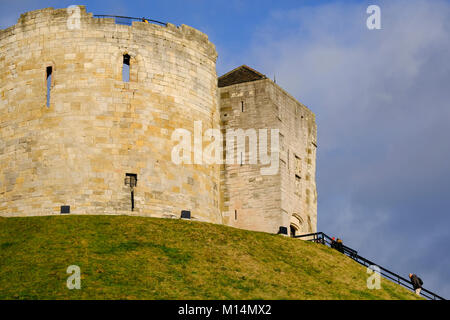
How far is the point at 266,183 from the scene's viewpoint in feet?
161

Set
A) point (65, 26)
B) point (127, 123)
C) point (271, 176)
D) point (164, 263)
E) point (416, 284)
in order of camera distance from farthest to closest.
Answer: point (271, 176)
point (65, 26)
point (127, 123)
point (416, 284)
point (164, 263)

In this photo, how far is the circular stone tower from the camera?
4606cm

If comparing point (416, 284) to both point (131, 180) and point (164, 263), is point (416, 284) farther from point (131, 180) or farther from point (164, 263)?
point (131, 180)

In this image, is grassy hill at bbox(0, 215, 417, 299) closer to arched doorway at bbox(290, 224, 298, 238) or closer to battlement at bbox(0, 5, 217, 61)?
arched doorway at bbox(290, 224, 298, 238)

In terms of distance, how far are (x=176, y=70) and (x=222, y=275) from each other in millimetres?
16274

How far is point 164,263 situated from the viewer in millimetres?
37000

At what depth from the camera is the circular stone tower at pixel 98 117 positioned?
4606cm

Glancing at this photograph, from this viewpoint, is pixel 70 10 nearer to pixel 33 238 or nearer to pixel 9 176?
pixel 9 176

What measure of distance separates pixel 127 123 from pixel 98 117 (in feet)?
4.74

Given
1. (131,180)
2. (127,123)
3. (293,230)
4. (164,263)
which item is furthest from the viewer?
(293,230)

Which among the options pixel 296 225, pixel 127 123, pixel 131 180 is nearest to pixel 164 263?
pixel 131 180

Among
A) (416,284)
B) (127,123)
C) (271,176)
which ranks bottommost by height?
(416,284)
